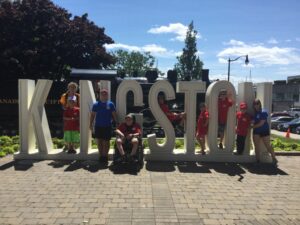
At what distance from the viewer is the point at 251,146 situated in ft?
34.3

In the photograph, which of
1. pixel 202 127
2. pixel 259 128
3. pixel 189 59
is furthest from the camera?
pixel 189 59

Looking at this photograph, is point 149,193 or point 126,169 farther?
point 126,169

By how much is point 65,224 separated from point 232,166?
4.97m

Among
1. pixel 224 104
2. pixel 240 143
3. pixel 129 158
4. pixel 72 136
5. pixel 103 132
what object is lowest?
pixel 129 158

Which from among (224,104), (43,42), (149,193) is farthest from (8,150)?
(43,42)

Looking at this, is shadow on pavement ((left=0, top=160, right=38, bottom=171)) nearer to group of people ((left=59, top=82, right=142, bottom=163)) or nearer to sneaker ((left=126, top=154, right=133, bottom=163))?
group of people ((left=59, top=82, right=142, bottom=163))

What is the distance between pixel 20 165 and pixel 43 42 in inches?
728

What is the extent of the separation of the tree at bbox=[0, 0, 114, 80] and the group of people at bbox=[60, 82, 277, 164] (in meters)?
14.7

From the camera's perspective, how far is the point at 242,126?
9.32 meters

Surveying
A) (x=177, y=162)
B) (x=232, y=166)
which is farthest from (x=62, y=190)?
(x=232, y=166)

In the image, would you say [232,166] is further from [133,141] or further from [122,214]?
[122,214]

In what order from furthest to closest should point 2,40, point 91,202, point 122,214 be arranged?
point 2,40 < point 91,202 < point 122,214

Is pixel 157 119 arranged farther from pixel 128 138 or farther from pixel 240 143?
pixel 240 143

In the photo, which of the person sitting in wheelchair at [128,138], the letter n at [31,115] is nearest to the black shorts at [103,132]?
the person sitting in wheelchair at [128,138]
